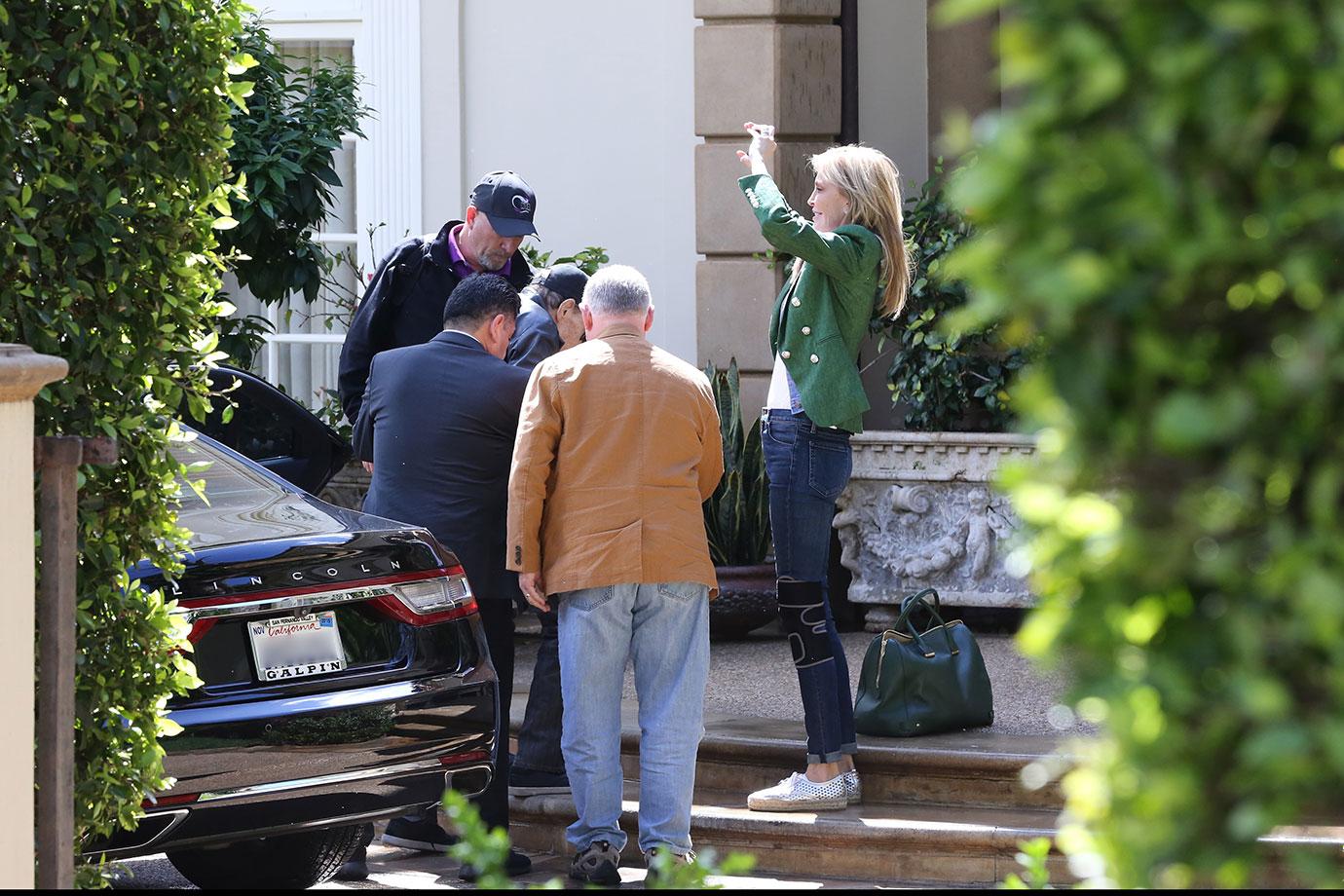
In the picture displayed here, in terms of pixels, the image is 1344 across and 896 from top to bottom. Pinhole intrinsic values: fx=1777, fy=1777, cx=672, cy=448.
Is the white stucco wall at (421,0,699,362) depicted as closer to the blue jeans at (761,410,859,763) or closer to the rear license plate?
the blue jeans at (761,410,859,763)

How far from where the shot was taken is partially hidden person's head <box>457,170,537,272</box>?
6539mm

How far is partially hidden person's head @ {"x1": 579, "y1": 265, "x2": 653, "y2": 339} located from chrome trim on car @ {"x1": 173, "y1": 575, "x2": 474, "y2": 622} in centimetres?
96

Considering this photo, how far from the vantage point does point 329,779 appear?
4758 millimetres

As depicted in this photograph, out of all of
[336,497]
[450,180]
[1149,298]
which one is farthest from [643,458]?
[450,180]

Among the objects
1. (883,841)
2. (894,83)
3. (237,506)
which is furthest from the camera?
(894,83)

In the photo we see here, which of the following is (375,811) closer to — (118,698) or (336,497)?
(118,698)

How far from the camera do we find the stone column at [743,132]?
923 cm

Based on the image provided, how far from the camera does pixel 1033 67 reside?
1.61 metres

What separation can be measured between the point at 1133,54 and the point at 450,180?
28.7ft

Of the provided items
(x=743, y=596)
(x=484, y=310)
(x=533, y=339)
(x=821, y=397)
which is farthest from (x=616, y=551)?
(x=743, y=596)

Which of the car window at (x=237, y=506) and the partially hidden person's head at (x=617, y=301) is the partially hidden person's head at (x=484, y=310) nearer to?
the partially hidden person's head at (x=617, y=301)

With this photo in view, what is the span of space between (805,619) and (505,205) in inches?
77.6

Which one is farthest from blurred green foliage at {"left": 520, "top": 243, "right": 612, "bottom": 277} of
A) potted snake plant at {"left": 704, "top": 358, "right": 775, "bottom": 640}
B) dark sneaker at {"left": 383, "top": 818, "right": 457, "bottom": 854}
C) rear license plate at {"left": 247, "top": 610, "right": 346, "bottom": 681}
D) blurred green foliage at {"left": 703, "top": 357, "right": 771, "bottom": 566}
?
rear license plate at {"left": 247, "top": 610, "right": 346, "bottom": 681}

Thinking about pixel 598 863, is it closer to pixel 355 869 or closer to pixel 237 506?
pixel 355 869
